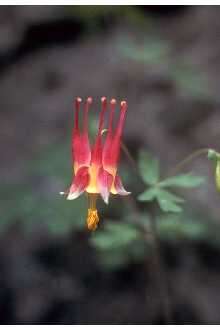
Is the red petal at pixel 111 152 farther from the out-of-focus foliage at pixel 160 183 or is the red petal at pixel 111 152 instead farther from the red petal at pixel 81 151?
the out-of-focus foliage at pixel 160 183

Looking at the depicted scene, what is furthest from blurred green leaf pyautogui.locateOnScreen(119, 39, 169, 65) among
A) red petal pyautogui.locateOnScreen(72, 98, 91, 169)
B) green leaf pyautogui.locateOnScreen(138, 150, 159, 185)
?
red petal pyautogui.locateOnScreen(72, 98, 91, 169)

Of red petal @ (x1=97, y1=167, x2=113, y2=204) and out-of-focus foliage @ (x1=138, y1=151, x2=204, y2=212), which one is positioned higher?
red petal @ (x1=97, y1=167, x2=113, y2=204)

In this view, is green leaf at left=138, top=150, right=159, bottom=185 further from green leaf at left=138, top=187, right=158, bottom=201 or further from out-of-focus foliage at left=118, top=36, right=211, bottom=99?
out-of-focus foliage at left=118, top=36, right=211, bottom=99

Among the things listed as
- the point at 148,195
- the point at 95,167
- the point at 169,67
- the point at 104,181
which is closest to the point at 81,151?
the point at 95,167

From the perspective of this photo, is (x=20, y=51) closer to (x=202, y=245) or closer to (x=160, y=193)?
(x=202, y=245)

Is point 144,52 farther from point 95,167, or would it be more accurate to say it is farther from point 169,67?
point 95,167
